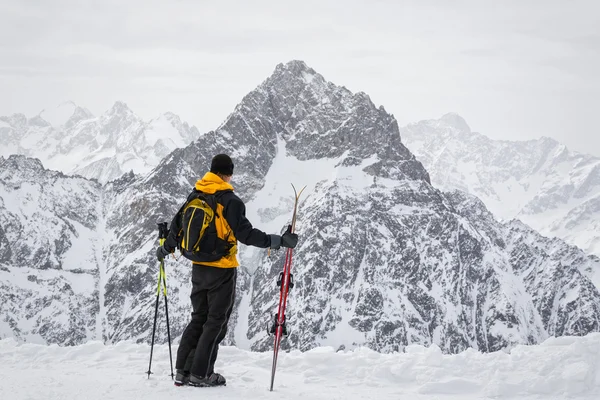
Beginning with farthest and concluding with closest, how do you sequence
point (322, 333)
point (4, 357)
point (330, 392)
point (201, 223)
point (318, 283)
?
point (318, 283), point (322, 333), point (4, 357), point (330, 392), point (201, 223)

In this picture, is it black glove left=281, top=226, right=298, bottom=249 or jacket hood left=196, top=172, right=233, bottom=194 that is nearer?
jacket hood left=196, top=172, right=233, bottom=194

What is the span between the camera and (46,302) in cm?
18162

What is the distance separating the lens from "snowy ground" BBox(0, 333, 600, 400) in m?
7.74

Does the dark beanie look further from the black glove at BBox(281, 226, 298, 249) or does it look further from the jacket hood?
the black glove at BBox(281, 226, 298, 249)

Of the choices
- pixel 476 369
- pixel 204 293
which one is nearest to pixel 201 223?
pixel 204 293

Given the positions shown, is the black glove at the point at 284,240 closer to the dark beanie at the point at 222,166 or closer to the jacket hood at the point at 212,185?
the jacket hood at the point at 212,185

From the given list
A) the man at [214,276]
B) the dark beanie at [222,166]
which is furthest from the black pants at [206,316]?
the dark beanie at [222,166]

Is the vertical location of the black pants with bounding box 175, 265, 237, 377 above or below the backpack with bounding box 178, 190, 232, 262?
below

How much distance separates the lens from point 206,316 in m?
8.00

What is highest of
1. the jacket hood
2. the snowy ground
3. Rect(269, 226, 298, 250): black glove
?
the jacket hood

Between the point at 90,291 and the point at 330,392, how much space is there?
196 metres

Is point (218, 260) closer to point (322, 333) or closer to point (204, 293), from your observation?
point (204, 293)

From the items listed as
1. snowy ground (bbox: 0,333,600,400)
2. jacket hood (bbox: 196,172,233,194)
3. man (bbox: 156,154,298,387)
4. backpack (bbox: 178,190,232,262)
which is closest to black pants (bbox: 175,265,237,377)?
man (bbox: 156,154,298,387)

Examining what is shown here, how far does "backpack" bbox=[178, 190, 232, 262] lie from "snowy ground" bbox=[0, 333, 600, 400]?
1903mm
